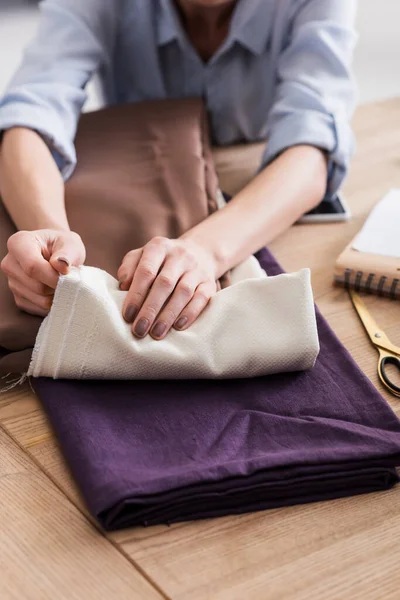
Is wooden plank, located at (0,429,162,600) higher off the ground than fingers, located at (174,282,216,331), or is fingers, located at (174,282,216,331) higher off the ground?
fingers, located at (174,282,216,331)

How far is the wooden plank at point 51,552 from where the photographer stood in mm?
503

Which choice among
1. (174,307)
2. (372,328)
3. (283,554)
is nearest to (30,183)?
(174,307)

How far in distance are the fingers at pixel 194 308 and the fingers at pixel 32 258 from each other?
0.39 ft

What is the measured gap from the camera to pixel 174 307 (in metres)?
0.67

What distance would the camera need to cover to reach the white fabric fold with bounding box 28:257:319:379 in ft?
2.10

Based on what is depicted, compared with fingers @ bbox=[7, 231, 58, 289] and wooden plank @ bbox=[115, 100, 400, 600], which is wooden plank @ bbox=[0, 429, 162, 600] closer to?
wooden plank @ bbox=[115, 100, 400, 600]

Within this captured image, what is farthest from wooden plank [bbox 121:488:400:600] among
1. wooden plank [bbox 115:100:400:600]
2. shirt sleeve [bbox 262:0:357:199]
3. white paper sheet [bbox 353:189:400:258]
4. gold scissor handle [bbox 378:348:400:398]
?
shirt sleeve [bbox 262:0:357:199]

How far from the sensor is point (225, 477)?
56 cm

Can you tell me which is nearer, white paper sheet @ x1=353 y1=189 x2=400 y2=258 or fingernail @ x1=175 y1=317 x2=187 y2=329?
fingernail @ x1=175 y1=317 x2=187 y2=329

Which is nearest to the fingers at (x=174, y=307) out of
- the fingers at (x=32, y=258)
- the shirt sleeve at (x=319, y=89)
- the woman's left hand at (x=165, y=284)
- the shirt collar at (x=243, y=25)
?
the woman's left hand at (x=165, y=284)

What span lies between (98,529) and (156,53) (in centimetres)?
90

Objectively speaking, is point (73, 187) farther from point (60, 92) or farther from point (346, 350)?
point (346, 350)

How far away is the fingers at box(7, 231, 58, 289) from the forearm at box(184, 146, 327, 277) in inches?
6.9

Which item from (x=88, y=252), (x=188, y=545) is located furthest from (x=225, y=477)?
(x=88, y=252)
